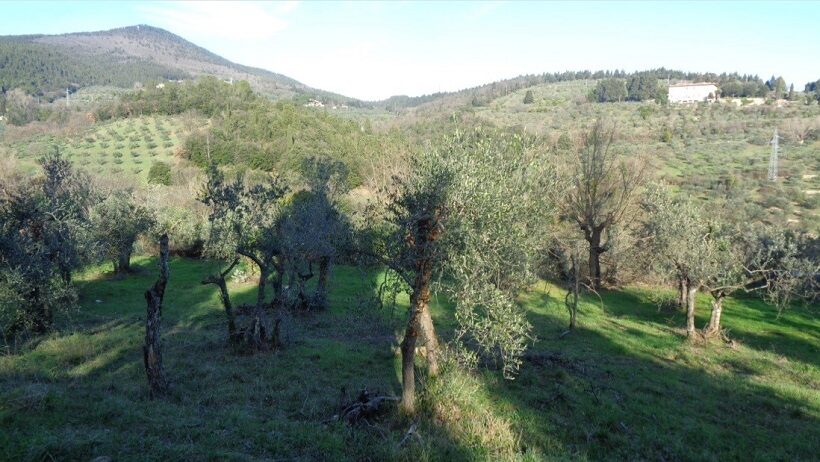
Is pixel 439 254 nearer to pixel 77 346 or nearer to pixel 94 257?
pixel 77 346

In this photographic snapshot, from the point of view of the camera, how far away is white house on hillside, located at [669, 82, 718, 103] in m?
136

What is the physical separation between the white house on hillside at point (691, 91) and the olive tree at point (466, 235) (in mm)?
143626

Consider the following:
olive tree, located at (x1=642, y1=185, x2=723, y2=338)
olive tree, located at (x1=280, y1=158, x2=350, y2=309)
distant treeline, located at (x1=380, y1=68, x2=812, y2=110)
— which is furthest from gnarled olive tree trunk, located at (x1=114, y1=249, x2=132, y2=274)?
distant treeline, located at (x1=380, y1=68, x2=812, y2=110)

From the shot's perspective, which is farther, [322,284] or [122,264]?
[122,264]

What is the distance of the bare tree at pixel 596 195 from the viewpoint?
40531 millimetres

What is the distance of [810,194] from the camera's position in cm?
5984

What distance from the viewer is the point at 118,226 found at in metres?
38.2

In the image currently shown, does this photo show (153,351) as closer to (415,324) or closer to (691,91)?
(415,324)

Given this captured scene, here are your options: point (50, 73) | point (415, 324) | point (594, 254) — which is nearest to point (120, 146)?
point (594, 254)

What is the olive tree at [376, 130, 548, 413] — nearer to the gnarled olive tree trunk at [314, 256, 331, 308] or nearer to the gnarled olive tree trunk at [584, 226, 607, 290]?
the gnarled olive tree trunk at [314, 256, 331, 308]

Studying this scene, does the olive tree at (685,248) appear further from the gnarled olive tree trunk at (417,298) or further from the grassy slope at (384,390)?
the gnarled olive tree trunk at (417,298)

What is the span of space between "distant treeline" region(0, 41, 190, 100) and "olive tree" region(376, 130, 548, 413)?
16861 centimetres

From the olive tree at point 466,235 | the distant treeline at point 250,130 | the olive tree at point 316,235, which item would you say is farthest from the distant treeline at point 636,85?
the olive tree at point 466,235

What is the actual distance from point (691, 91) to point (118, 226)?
151 m
